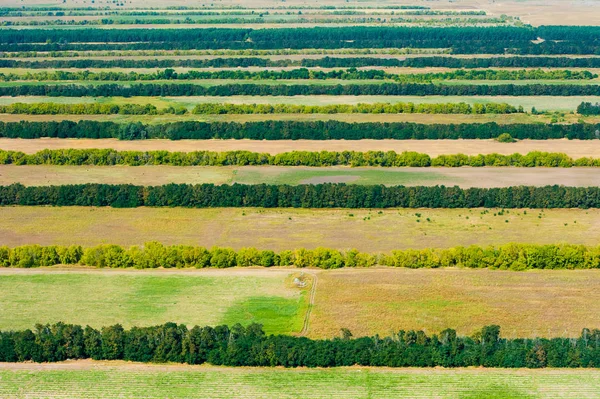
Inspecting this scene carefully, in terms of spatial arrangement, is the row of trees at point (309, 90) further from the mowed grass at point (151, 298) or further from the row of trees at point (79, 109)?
the mowed grass at point (151, 298)

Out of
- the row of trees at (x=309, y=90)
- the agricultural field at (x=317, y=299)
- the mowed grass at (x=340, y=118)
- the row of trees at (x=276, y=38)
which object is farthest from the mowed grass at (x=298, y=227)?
the row of trees at (x=276, y=38)

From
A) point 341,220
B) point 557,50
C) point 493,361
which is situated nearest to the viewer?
point 493,361

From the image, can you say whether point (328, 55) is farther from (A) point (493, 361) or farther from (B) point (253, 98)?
(A) point (493, 361)

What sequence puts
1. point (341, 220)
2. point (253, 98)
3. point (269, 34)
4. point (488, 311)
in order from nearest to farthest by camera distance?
1. point (488, 311)
2. point (341, 220)
3. point (253, 98)
4. point (269, 34)

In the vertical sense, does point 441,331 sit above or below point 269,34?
below

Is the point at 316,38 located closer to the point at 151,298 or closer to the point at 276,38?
the point at 276,38

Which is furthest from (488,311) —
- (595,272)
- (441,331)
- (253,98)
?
(253,98)

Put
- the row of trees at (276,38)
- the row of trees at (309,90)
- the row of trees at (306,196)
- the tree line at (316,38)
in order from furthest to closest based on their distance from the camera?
the row of trees at (276,38) → the tree line at (316,38) → the row of trees at (309,90) → the row of trees at (306,196)
